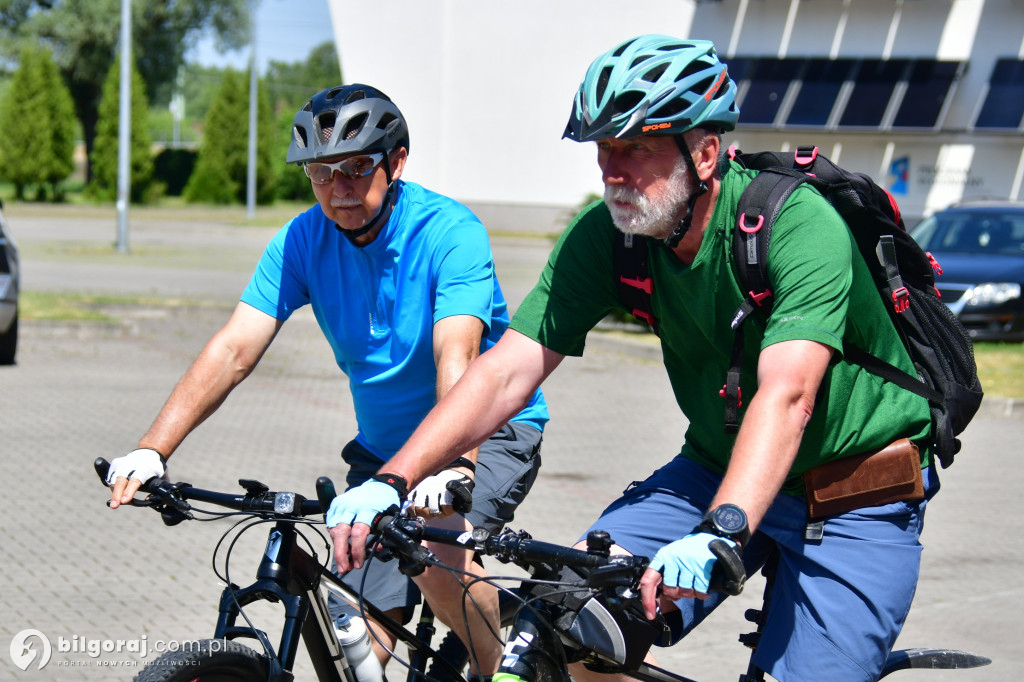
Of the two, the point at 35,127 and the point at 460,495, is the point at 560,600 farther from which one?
the point at 35,127

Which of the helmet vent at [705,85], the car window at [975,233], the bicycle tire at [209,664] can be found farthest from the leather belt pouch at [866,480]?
the car window at [975,233]

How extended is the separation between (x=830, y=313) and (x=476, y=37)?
1353 inches

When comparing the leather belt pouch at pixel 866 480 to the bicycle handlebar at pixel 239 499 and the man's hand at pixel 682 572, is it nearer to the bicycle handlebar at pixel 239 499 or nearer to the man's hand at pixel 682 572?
the man's hand at pixel 682 572

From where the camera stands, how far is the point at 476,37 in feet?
117

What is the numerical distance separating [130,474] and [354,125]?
113 centimetres

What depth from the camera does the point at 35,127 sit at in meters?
46.6

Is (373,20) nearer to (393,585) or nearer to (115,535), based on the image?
(115,535)

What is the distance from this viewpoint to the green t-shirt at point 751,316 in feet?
8.38

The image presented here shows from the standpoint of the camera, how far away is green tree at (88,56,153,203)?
4606cm

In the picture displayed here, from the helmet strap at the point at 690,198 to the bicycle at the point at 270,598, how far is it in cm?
98

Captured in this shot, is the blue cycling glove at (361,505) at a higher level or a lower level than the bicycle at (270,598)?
higher

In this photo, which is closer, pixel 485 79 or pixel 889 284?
pixel 889 284

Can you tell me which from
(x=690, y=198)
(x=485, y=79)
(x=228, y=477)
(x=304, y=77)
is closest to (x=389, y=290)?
(x=690, y=198)

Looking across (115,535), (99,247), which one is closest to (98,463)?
(115,535)
